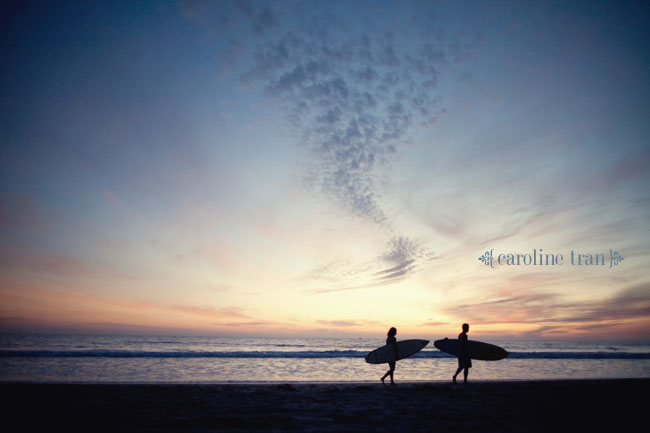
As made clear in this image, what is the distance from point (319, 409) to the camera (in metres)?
8.02

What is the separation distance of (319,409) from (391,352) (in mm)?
5590

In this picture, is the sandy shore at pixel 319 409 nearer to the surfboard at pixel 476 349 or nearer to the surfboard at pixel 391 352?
the surfboard at pixel 391 352

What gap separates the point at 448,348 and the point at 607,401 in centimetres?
521

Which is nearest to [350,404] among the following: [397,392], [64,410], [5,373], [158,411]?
[397,392]

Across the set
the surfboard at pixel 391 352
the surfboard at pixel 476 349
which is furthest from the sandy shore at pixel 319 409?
the surfboard at pixel 476 349

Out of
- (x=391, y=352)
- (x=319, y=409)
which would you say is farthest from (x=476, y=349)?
(x=319, y=409)

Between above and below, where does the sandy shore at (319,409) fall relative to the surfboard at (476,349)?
below

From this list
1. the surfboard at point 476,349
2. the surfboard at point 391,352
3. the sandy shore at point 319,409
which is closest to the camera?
the sandy shore at point 319,409

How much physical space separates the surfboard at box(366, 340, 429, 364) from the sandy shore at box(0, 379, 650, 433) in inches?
51.7

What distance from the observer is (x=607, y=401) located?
32.1 ft

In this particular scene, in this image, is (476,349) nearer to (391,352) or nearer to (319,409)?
(391,352)

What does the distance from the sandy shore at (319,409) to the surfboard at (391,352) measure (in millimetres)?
1313

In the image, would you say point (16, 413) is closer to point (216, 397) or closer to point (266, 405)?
point (216, 397)

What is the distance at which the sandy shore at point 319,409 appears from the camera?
21.2 feet
